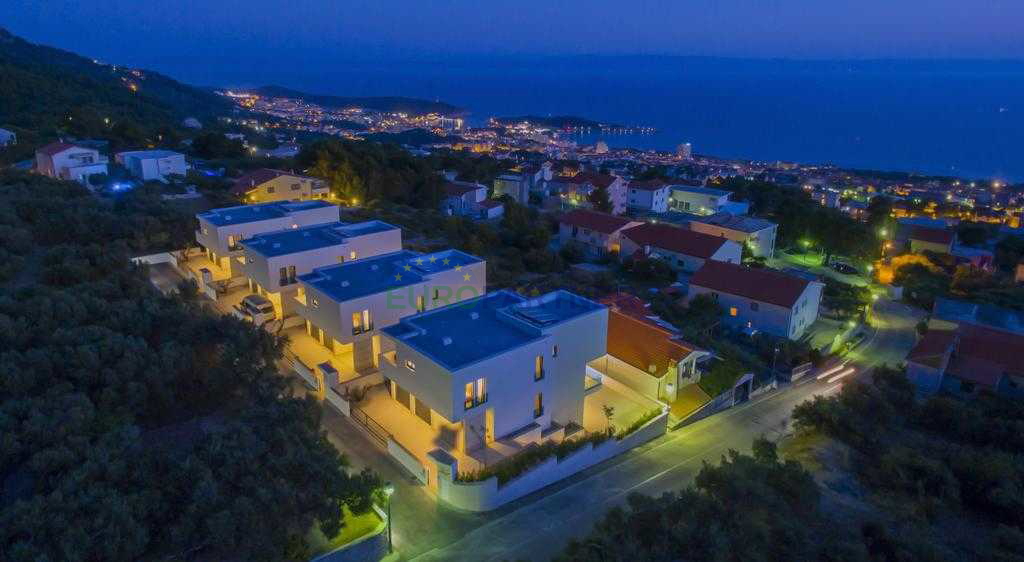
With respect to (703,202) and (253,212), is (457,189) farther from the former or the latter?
(703,202)

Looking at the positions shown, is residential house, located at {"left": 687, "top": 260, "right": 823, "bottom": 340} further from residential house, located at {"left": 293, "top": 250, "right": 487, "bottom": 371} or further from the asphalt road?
residential house, located at {"left": 293, "top": 250, "right": 487, "bottom": 371}

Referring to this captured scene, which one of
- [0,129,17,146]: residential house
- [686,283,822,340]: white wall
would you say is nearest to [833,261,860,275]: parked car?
[686,283,822,340]: white wall

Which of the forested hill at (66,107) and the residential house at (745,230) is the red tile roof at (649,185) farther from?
the forested hill at (66,107)

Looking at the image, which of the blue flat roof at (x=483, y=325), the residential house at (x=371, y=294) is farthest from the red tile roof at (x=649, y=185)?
the blue flat roof at (x=483, y=325)

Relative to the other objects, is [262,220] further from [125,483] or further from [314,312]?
[125,483]

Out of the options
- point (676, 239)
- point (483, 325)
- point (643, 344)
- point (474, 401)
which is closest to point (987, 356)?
point (643, 344)

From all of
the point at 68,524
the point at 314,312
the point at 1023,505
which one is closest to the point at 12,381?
the point at 68,524
